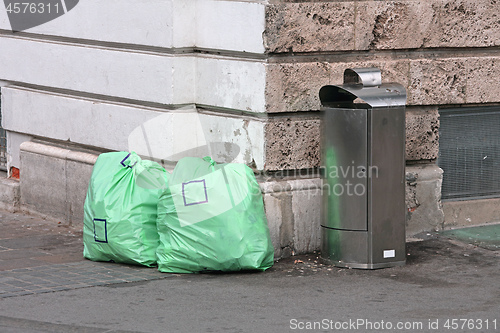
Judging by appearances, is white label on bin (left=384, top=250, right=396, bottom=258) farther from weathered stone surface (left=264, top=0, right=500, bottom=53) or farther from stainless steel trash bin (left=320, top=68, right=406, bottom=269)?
weathered stone surface (left=264, top=0, right=500, bottom=53)

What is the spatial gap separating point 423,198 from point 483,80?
105 centimetres

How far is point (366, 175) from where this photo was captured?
5.34 metres

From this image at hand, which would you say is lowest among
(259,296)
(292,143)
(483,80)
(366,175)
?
(259,296)

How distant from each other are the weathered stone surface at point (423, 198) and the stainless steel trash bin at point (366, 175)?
2.75 ft

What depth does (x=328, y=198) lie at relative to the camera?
5.52 metres

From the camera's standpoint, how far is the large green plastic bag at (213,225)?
17.3 feet

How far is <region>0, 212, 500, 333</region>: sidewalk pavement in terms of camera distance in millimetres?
4320

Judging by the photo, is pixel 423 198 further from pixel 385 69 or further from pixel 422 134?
pixel 385 69

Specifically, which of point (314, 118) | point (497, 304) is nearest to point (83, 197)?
point (314, 118)

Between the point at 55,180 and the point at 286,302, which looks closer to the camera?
the point at 286,302

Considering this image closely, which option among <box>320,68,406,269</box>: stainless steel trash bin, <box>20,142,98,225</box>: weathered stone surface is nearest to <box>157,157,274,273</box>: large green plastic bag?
<box>320,68,406,269</box>: stainless steel trash bin

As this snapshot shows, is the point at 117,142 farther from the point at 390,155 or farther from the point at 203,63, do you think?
the point at 390,155

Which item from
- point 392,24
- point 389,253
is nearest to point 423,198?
point 389,253

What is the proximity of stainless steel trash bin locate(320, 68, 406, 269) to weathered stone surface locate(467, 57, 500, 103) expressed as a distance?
3.85 feet
